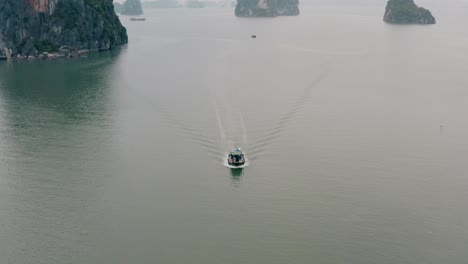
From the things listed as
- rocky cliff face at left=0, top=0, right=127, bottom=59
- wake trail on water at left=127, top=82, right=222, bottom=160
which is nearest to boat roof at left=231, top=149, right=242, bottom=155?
wake trail on water at left=127, top=82, right=222, bottom=160

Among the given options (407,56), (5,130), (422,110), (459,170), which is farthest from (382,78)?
(5,130)

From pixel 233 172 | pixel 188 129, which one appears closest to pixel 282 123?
pixel 188 129

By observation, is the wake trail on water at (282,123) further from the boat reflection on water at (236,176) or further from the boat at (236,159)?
the boat reflection on water at (236,176)

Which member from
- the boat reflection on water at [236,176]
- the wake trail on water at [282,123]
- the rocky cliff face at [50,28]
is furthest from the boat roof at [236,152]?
the rocky cliff face at [50,28]

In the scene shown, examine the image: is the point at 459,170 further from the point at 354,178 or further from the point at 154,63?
the point at 154,63

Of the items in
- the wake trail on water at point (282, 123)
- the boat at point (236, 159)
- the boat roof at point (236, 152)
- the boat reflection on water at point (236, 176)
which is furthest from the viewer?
the wake trail on water at point (282, 123)

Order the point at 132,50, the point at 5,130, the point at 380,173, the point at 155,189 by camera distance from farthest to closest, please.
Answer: the point at 132,50, the point at 5,130, the point at 380,173, the point at 155,189
